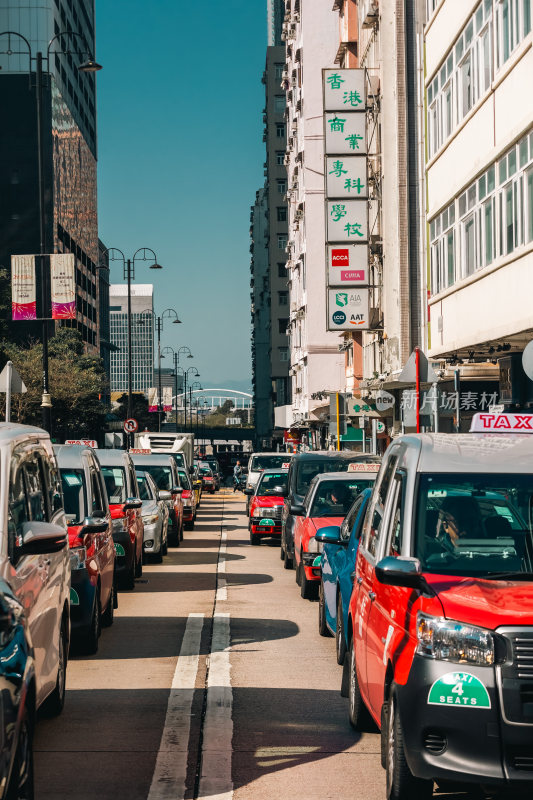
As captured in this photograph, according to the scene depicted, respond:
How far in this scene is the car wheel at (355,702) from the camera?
7.57 m

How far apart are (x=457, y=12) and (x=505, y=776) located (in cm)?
1935

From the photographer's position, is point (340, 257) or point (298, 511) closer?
point (298, 511)

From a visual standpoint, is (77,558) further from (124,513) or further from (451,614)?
(451,614)

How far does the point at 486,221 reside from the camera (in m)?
20.2

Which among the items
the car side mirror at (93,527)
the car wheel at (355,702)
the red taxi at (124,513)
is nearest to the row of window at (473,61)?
the red taxi at (124,513)

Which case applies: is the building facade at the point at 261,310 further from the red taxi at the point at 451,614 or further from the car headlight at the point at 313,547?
the red taxi at the point at 451,614

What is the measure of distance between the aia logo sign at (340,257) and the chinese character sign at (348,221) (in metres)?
0.32

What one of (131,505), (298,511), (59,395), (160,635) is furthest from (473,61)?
(59,395)

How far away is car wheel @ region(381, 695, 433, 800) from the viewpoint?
5.60 m

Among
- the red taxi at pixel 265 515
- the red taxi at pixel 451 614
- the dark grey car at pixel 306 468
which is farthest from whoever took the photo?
the red taxi at pixel 265 515

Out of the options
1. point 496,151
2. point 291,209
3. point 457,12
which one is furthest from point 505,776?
Answer: point 291,209

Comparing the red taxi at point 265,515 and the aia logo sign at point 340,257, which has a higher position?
the aia logo sign at point 340,257

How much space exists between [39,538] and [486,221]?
15206 millimetres

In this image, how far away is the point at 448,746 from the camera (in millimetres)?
5277
